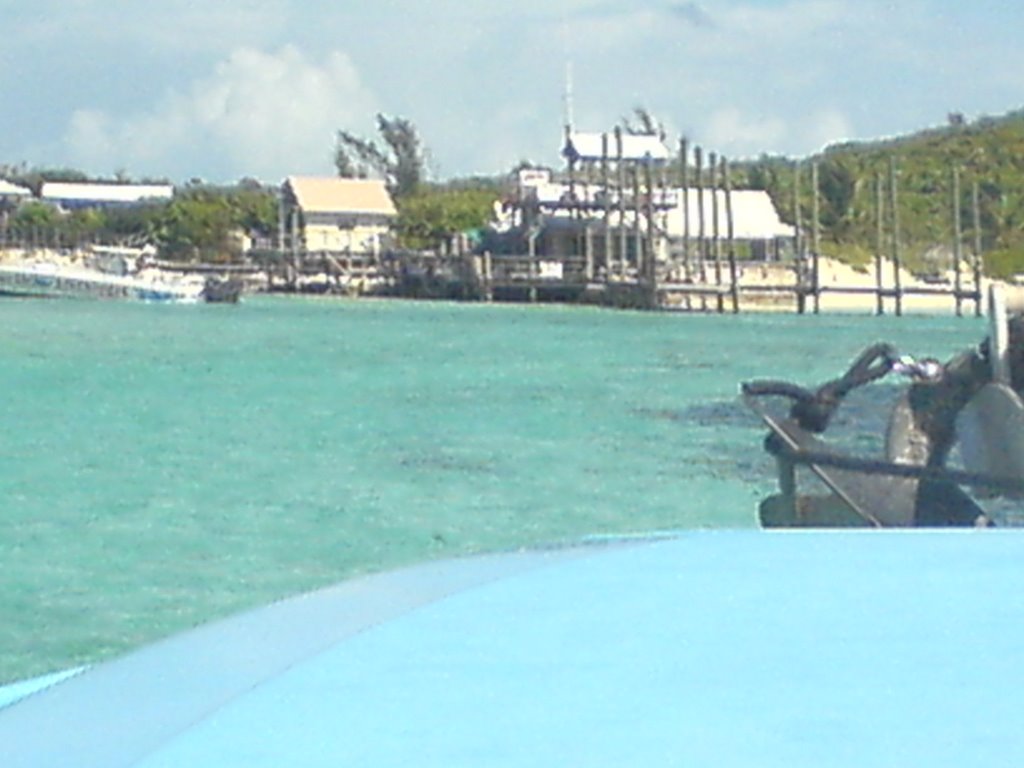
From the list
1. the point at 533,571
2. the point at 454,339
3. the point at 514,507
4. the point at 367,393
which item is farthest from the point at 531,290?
the point at 533,571

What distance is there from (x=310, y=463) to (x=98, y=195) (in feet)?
317

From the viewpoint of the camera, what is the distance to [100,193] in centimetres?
11212

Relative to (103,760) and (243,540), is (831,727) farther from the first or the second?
(243,540)

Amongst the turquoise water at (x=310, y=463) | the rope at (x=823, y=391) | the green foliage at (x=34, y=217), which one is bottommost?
the turquoise water at (x=310, y=463)

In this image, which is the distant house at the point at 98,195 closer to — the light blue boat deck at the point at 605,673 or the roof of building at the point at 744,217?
the roof of building at the point at 744,217

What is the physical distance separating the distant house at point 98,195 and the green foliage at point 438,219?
17149 mm

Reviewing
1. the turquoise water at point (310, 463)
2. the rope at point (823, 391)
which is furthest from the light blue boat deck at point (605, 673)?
the rope at point (823, 391)

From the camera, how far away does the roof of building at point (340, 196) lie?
93.9 m

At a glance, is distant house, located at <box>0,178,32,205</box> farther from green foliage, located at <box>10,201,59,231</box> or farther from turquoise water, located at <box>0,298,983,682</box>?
turquoise water, located at <box>0,298,983,682</box>

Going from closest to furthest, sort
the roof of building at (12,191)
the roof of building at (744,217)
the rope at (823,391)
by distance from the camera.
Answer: the rope at (823,391), the roof of building at (744,217), the roof of building at (12,191)

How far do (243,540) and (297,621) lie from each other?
417 inches

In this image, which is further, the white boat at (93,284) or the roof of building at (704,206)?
the roof of building at (704,206)

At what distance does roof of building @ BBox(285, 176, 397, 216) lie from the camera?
308 ft

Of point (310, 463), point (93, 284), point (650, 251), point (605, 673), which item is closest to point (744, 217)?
point (650, 251)
